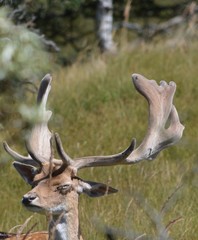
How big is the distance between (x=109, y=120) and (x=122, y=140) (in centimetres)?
65

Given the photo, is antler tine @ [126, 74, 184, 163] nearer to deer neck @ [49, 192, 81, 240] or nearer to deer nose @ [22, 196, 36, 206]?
deer neck @ [49, 192, 81, 240]

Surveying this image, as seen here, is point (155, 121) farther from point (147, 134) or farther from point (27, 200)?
point (27, 200)

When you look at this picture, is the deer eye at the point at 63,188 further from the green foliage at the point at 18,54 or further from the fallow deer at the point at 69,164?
the green foliage at the point at 18,54

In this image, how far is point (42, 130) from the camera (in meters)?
6.00

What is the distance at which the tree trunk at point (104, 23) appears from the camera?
611 inches

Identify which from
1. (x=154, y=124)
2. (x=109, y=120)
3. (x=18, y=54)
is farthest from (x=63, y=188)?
(x=109, y=120)

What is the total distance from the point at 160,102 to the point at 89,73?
5509 mm

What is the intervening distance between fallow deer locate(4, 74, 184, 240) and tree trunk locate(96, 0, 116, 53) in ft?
31.7

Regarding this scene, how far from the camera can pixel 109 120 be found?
32.3 ft

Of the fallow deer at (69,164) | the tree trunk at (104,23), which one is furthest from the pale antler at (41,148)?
the tree trunk at (104,23)

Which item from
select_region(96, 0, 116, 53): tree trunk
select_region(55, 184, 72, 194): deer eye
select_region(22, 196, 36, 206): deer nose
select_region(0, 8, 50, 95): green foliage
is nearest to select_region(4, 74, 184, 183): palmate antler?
select_region(55, 184, 72, 194): deer eye

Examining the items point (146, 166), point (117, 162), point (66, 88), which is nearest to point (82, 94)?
point (66, 88)

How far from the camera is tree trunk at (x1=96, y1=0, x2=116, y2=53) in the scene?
611 inches

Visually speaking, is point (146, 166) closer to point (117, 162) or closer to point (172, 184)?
point (172, 184)
